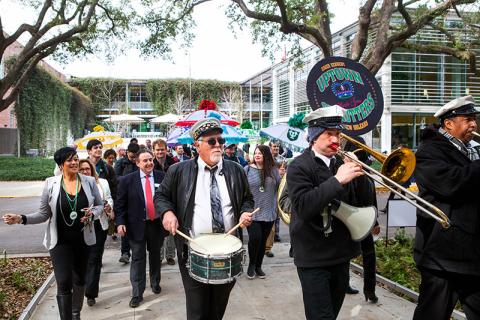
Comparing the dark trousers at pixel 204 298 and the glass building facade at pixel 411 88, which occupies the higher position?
the glass building facade at pixel 411 88

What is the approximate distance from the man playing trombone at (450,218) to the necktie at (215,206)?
5.20 ft

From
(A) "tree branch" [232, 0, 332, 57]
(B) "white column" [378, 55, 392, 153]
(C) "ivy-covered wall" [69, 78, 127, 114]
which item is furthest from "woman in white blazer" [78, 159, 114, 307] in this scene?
(C) "ivy-covered wall" [69, 78, 127, 114]

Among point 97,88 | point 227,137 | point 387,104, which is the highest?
point 97,88

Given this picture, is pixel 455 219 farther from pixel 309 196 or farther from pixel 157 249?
pixel 157 249

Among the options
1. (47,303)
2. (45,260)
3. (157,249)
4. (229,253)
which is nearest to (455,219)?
(229,253)

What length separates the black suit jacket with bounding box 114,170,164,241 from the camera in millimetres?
5746

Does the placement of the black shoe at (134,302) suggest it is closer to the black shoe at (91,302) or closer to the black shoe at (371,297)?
the black shoe at (91,302)

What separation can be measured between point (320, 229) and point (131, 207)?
3444 millimetres

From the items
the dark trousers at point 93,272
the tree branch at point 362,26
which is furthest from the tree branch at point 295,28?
the dark trousers at point 93,272

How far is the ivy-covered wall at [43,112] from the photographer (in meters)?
25.6

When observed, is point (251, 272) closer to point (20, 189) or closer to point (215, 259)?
point (215, 259)

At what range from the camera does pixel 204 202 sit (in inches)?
141

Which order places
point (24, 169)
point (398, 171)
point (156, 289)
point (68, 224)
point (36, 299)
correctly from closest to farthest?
point (398, 171), point (68, 224), point (36, 299), point (156, 289), point (24, 169)

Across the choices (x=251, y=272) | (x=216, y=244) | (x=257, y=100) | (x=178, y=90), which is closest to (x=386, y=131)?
(x=251, y=272)
